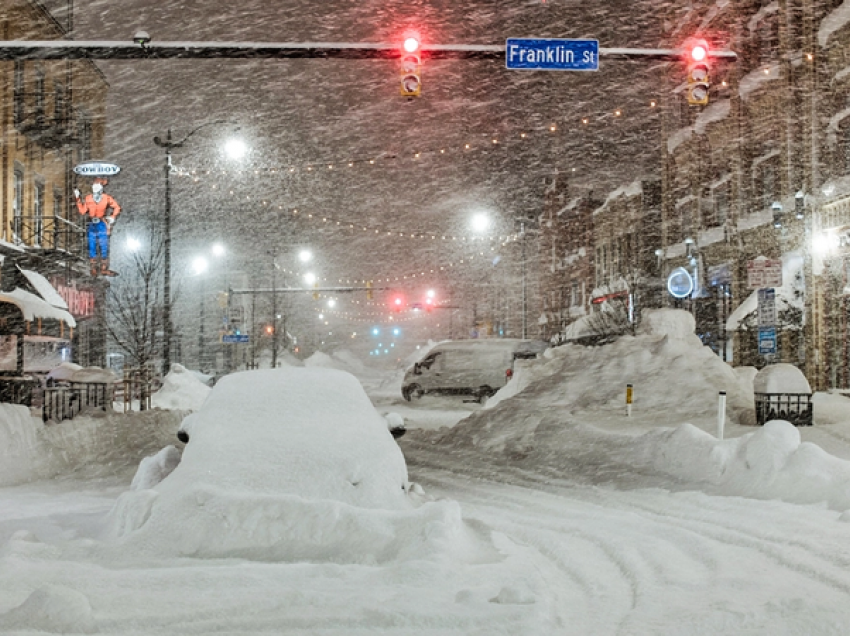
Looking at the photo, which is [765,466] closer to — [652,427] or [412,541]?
[412,541]

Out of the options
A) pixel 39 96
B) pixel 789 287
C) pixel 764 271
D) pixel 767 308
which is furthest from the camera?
pixel 39 96

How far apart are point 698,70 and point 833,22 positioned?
1645cm

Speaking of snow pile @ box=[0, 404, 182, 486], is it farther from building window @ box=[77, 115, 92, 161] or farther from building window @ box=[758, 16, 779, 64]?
building window @ box=[758, 16, 779, 64]

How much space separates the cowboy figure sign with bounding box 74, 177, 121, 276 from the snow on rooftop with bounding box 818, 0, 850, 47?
24.0m

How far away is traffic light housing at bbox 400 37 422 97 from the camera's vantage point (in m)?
12.6

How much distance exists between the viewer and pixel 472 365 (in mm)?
30312

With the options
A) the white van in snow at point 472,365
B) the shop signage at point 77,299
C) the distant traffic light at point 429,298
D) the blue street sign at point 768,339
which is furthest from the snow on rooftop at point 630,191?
the blue street sign at point 768,339

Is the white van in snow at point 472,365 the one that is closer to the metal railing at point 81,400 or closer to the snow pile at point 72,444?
the metal railing at point 81,400

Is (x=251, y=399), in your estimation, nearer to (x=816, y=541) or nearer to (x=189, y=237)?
(x=816, y=541)

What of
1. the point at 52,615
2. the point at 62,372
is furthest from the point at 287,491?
the point at 62,372

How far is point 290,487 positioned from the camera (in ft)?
26.1

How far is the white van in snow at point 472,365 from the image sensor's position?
3002cm

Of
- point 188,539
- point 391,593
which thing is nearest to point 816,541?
point 391,593

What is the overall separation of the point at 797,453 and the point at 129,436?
13596mm
